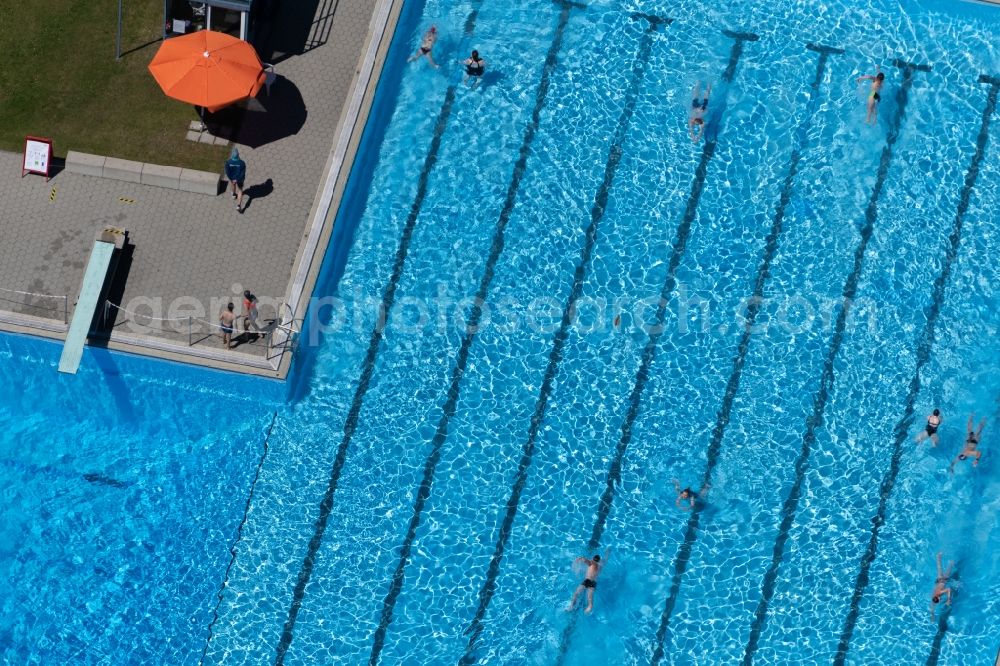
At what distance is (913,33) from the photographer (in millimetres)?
21781

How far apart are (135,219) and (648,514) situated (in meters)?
9.00

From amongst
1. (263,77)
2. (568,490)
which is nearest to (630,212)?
(568,490)

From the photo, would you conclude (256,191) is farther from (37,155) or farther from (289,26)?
(37,155)

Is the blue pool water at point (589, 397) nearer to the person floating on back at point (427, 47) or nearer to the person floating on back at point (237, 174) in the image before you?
the person floating on back at point (427, 47)

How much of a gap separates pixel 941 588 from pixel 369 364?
909 cm

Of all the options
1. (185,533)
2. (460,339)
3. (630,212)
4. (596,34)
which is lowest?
(185,533)

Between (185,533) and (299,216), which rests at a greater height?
(299,216)

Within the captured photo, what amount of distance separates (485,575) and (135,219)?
760 centimetres

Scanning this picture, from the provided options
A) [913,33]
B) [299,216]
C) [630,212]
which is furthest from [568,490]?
[913,33]

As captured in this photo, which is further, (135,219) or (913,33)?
(913,33)

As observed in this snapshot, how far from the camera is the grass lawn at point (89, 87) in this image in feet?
67.7

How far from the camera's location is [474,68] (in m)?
21.1

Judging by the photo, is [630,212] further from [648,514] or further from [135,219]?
[135,219]

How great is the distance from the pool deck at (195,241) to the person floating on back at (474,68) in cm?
137
